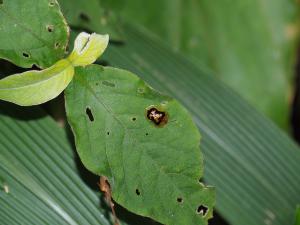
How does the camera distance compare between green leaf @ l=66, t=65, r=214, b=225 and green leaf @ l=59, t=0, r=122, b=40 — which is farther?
green leaf @ l=59, t=0, r=122, b=40

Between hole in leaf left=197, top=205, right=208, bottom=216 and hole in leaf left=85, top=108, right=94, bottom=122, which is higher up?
hole in leaf left=85, top=108, right=94, bottom=122

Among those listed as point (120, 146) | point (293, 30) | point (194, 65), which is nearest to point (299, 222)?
point (120, 146)

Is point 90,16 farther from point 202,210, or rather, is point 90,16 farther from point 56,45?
point 202,210

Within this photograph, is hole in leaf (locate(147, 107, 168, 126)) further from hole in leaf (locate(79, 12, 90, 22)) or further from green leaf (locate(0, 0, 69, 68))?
hole in leaf (locate(79, 12, 90, 22))

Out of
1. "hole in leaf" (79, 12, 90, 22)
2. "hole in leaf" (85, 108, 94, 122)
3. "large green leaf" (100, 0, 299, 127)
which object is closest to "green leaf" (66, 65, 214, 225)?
"hole in leaf" (85, 108, 94, 122)

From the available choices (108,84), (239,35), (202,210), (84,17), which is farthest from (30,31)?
(239,35)

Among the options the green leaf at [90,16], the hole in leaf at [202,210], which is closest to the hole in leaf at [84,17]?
the green leaf at [90,16]
